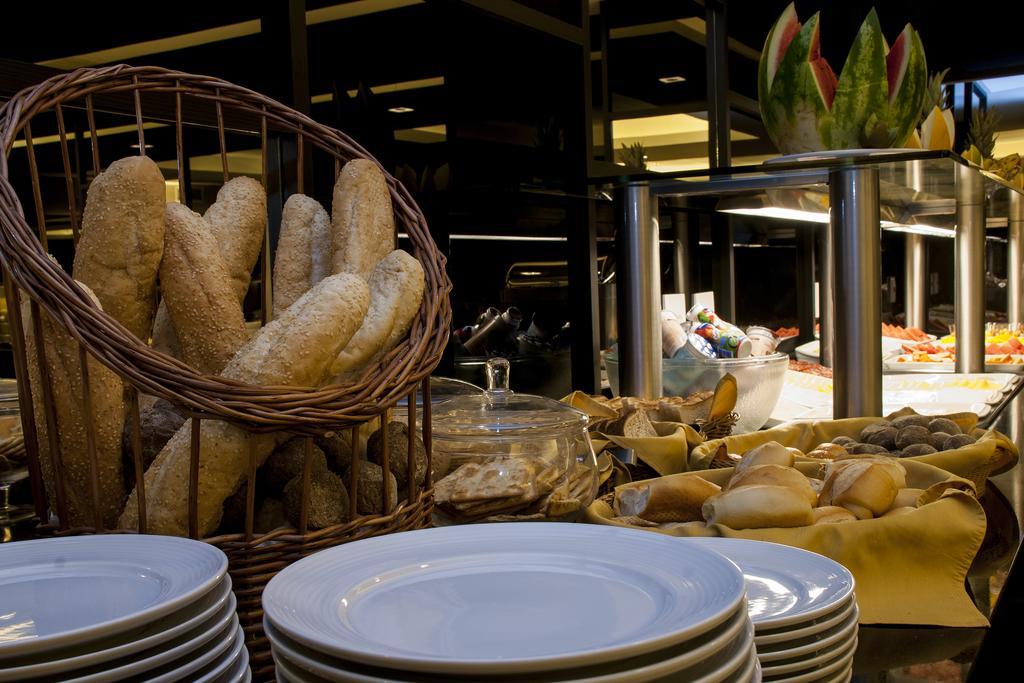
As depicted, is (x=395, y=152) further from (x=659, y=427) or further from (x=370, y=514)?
(x=370, y=514)

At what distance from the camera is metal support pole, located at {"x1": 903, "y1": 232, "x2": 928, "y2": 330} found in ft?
10.8

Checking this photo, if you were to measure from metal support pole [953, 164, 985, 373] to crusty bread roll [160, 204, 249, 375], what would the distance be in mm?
1909

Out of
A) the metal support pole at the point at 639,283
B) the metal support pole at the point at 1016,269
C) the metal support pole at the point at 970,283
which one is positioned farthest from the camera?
the metal support pole at the point at 1016,269

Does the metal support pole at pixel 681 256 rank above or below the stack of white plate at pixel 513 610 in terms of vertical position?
above

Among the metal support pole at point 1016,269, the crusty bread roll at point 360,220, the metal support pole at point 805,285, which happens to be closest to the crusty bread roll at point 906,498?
the crusty bread roll at point 360,220

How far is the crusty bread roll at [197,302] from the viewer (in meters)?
0.77

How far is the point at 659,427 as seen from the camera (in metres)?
1.25

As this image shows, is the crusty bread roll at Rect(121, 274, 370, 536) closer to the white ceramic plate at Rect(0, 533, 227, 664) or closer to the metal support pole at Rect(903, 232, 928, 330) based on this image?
the white ceramic plate at Rect(0, 533, 227, 664)

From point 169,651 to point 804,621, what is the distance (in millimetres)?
342

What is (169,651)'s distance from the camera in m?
0.46

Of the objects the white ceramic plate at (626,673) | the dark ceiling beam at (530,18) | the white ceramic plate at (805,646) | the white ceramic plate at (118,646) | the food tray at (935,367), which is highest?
the dark ceiling beam at (530,18)

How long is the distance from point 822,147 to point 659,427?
47 centimetres

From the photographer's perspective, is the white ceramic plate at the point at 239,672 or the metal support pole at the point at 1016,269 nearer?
the white ceramic plate at the point at 239,672

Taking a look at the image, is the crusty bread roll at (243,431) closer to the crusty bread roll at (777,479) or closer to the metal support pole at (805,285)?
the crusty bread roll at (777,479)
